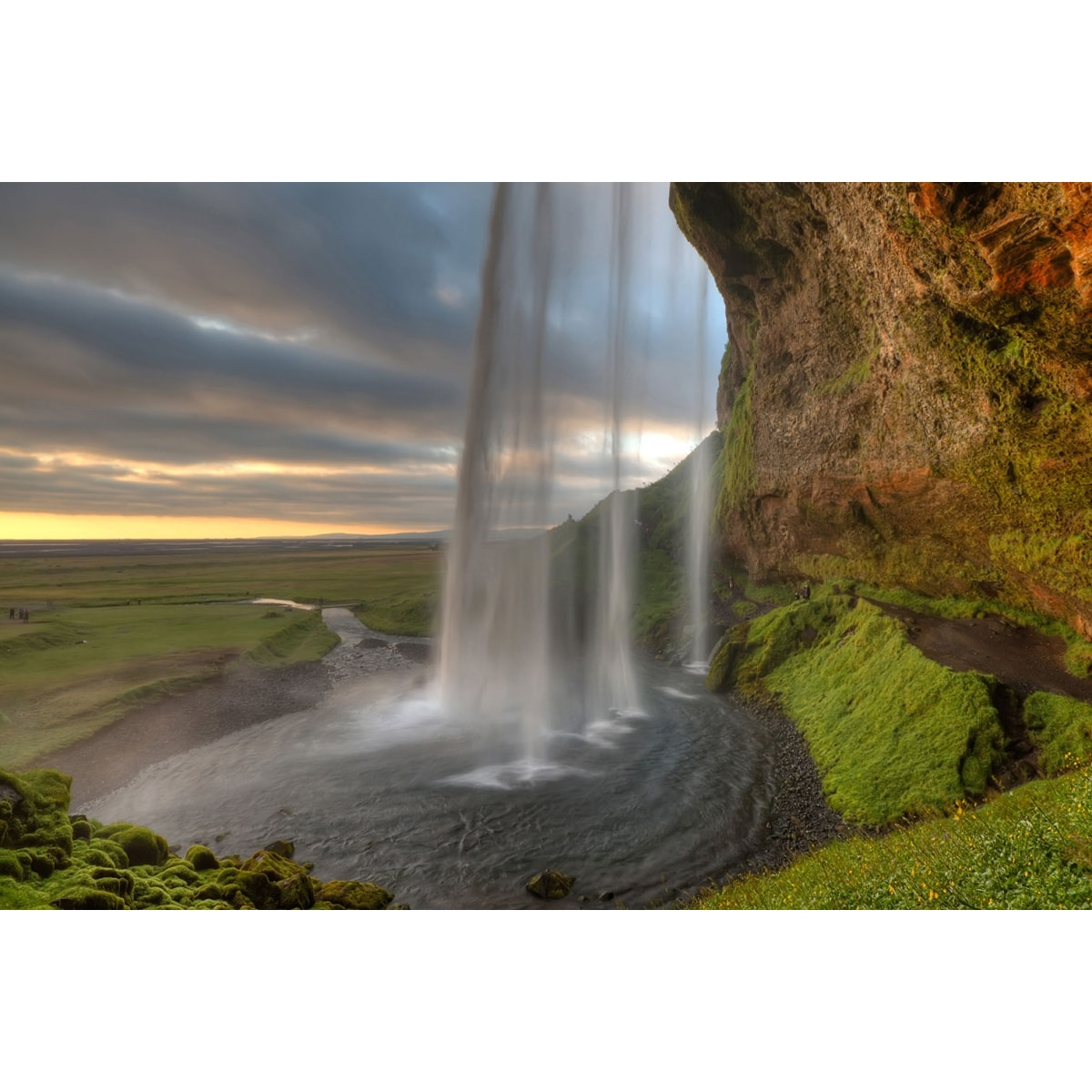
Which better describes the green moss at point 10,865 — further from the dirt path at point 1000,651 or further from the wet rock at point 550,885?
the dirt path at point 1000,651

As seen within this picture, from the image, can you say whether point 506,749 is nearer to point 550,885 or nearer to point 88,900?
point 550,885

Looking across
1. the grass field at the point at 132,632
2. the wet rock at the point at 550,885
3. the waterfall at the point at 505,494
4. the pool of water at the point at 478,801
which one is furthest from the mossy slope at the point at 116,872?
the waterfall at the point at 505,494

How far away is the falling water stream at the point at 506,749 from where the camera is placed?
10.8 m

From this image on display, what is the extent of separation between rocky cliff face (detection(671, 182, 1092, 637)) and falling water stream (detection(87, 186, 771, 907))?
7.85 meters

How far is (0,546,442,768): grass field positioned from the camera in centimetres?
1806

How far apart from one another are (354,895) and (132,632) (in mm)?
27916

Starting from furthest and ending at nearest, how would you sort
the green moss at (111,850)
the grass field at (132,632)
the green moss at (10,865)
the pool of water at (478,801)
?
the grass field at (132,632) < the pool of water at (478,801) < the green moss at (111,850) < the green moss at (10,865)

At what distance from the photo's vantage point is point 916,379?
15.0 meters

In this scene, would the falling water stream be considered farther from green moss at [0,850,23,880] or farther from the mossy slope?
green moss at [0,850,23,880]

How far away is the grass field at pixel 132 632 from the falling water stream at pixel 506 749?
19.2ft

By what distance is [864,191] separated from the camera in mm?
11312

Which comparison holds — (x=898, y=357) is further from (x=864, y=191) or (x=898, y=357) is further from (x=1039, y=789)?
(x=1039, y=789)

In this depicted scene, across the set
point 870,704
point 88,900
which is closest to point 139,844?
point 88,900

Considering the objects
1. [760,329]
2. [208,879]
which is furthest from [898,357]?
[208,879]
